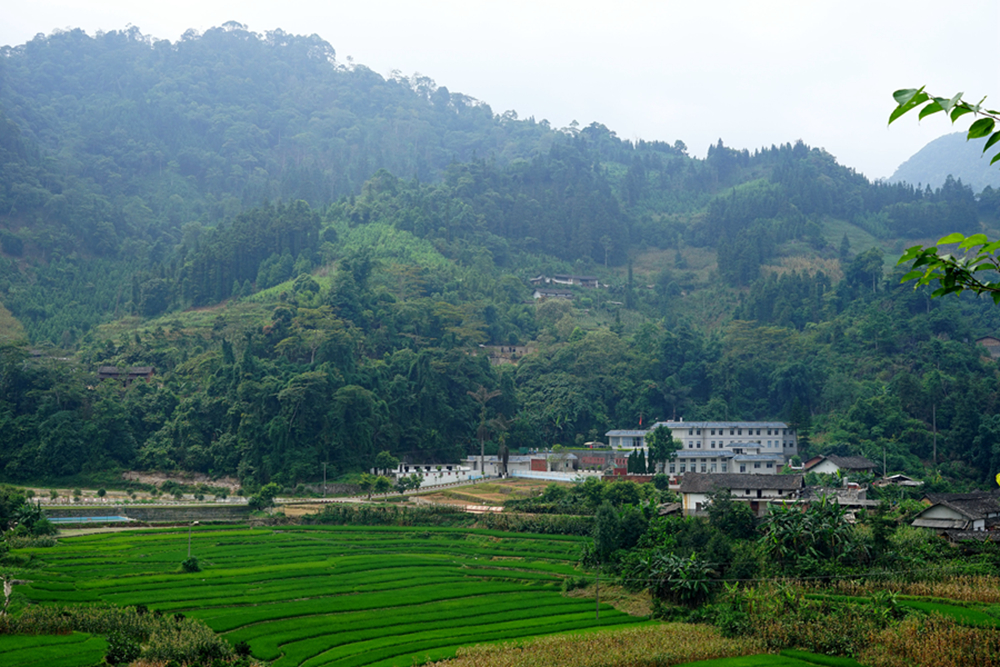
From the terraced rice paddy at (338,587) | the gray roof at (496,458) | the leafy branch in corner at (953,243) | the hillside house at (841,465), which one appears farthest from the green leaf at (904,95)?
the gray roof at (496,458)

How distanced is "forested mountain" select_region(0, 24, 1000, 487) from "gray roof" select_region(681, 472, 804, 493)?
18.8 m

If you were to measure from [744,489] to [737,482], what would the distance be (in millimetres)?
567

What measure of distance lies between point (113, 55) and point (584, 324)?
148 metres

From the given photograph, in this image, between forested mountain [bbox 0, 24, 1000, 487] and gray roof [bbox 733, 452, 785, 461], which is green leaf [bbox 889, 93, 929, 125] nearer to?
forested mountain [bbox 0, 24, 1000, 487]

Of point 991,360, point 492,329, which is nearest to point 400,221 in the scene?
point 492,329

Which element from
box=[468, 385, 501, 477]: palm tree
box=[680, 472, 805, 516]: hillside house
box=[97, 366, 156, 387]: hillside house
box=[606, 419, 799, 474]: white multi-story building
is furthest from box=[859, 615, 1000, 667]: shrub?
box=[97, 366, 156, 387]: hillside house

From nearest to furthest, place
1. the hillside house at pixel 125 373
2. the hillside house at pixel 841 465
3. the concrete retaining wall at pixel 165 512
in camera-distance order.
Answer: the concrete retaining wall at pixel 165 512 → the hillside house at pixel 841 465 → the hillside house at pixel 125 373

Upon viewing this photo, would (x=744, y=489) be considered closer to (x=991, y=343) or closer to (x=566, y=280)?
(x=991, y=343)

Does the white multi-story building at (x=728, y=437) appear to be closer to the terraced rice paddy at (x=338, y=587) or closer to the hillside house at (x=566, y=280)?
the terraced rice paddy at (x=338, y=587)

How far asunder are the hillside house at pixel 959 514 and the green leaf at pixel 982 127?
135 ft

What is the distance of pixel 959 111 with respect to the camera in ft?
15.0

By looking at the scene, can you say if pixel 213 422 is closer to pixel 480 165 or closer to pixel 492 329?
pixel 492 329

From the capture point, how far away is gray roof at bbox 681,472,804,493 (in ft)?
155

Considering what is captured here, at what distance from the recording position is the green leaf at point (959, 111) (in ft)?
14.9
